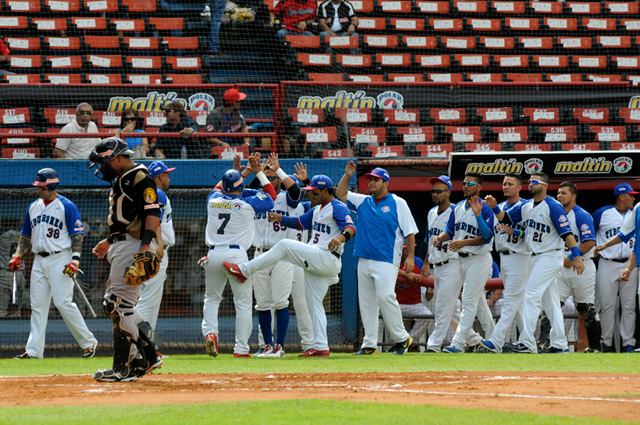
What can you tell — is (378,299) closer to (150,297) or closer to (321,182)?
(321,182)

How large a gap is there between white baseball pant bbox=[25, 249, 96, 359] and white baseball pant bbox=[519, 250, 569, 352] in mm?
4901

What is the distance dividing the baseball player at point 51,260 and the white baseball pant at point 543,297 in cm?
490

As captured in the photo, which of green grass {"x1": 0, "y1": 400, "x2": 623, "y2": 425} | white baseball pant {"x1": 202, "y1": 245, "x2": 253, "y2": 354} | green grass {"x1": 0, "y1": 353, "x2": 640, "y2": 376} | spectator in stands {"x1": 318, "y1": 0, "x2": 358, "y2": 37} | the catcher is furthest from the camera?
spectator in stands {"x1": 318, "y1": 0, "x2": 358, "y2": 37}

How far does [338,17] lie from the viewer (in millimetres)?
15891

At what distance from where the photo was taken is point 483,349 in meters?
9.03

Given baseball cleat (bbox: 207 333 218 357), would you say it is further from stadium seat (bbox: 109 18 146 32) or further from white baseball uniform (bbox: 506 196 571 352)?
stadium seat (bbox: 109 18 146 32)

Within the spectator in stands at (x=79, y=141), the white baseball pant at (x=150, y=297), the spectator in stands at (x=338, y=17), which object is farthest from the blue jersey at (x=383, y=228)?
the spectator in stands at (x=338, y=17)

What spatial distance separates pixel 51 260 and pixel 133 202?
402 centimetres

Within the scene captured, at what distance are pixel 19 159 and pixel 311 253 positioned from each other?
5.13 meters

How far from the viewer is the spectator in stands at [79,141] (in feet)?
36.6

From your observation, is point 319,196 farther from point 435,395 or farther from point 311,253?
point 435,395

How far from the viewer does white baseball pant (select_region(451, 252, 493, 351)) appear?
9.03m

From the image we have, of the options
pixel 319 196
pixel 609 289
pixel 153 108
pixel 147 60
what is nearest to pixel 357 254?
pixel 319 196

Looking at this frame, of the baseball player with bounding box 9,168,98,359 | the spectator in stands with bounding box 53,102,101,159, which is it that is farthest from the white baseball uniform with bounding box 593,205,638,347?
the spectator in stands with bounding box 53,102,101,159
